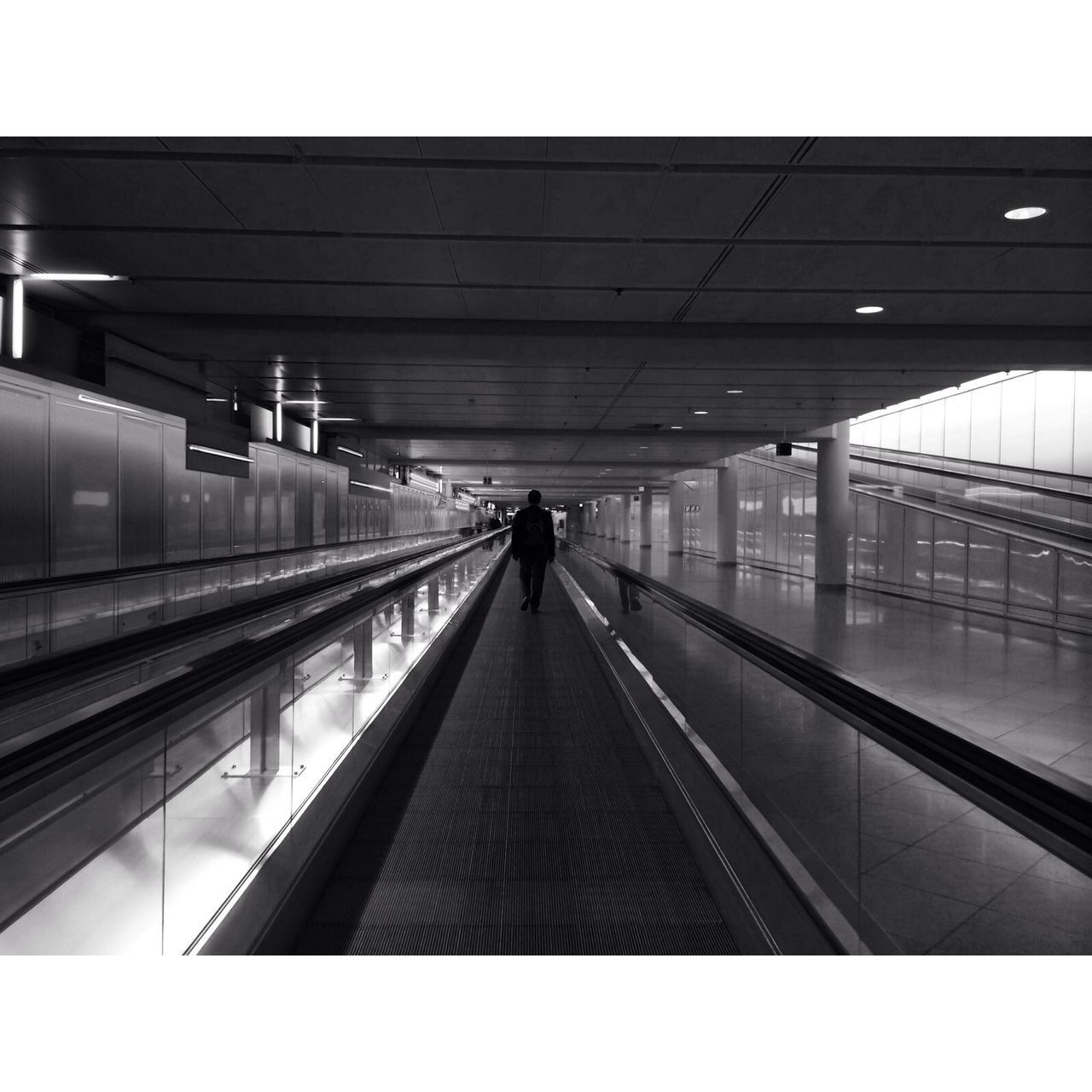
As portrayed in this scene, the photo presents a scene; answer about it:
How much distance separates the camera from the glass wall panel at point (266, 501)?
1908 cm

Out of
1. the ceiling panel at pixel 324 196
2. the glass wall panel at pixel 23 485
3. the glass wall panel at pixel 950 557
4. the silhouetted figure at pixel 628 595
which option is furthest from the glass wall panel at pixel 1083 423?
the glass wall panel at pixel 23 485

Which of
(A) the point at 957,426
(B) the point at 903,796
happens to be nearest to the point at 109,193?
(B) the point at 903,796

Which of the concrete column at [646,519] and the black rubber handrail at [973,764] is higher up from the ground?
the concrete column at [646,519]

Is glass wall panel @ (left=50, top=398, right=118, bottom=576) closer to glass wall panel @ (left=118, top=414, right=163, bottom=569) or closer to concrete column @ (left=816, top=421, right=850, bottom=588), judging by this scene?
glass wall panel @ (left=118, top=414, right=163, bottom=569)

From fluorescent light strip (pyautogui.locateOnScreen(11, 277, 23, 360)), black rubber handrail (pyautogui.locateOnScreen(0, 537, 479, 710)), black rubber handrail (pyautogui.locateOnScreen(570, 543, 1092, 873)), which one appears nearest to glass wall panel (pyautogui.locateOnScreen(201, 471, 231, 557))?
fluorescent light strip (pyautogui.locateOnScreen(11, 277, 23, 360))

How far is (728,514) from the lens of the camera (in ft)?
87.4

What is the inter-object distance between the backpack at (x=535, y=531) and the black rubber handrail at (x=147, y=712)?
7.51 metres

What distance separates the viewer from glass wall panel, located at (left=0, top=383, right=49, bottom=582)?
970cm

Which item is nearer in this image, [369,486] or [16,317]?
[16,317]

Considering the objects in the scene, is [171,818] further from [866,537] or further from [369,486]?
[866,537]

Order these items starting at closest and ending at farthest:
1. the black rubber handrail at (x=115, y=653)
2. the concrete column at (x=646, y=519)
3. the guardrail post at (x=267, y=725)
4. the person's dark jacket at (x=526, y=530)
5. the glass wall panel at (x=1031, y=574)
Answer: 1. the guardrail post at (x=267, y=725)
2. the black rubber handrail at (x=115, y=653)
3. the person's dark jacket at (x=526, y=530)
4. the glass wall panel at (x=1031, y=574)
5. the concrete column at (x=646, y=519)

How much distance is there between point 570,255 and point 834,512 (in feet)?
Result: 42.0

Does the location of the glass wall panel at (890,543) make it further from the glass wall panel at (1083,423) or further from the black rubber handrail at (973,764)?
the black rubber handrail at (973,764)
